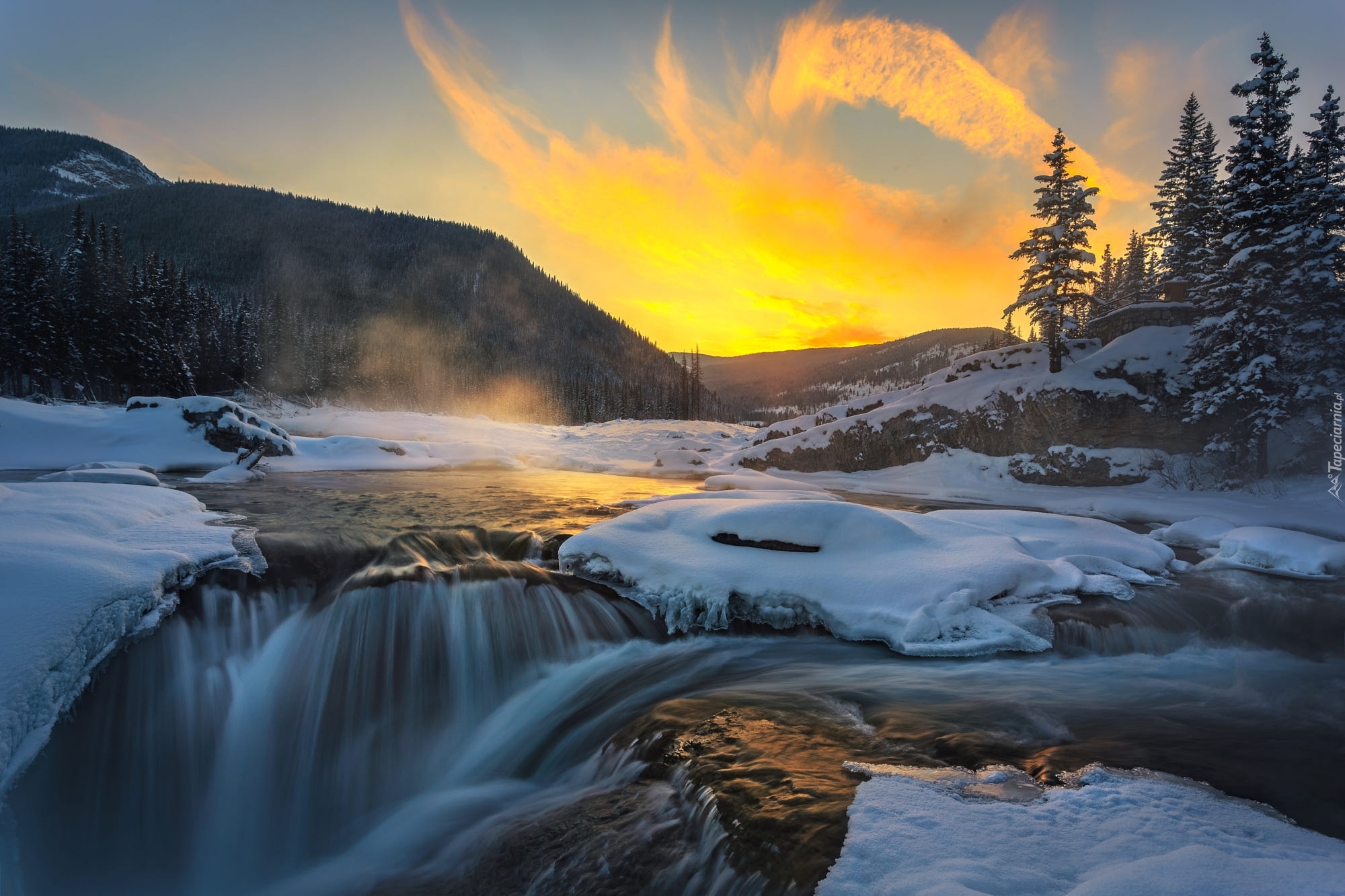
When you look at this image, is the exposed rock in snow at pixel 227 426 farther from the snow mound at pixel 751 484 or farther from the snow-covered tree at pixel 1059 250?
the snow-covered tree at pixel 1059 250

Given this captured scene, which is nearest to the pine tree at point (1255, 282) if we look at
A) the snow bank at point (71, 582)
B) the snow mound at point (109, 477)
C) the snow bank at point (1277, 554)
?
the snow bank at point (1277, 554)

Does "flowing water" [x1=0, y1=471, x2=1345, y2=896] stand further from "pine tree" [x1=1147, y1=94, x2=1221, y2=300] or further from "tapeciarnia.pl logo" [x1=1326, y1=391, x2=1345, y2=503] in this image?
"pine tree" [x1=1147, y1=94, x2=1221, y2=300]

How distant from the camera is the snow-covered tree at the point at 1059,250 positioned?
77.8 feet

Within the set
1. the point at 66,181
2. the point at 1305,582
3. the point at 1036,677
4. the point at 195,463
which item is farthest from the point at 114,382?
the point at 66,181

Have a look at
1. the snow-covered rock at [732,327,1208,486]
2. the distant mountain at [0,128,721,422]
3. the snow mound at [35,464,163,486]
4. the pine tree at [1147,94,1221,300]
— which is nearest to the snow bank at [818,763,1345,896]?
the snow mound at [35,464,163,486]

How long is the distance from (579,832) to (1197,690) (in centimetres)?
700

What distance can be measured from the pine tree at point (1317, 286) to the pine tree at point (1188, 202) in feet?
24.7

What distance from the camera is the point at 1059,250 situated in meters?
24.0

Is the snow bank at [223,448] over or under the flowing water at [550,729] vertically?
over

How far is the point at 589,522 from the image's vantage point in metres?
12.2

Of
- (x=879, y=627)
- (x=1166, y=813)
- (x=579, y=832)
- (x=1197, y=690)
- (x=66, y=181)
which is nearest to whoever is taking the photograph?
(x=1166, y=813)

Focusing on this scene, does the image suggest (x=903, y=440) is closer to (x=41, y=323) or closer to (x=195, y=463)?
(x=195, y=463)

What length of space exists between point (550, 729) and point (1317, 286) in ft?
84.2

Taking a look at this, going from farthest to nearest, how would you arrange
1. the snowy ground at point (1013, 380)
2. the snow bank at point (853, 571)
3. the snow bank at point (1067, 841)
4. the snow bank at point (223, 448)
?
the snowy ground at point (1013, 380) < the snow bank at point (223, 448) < the snow bank at point (853, 571) < the snow bank at point (1067, 841)
